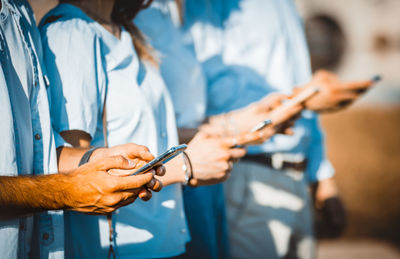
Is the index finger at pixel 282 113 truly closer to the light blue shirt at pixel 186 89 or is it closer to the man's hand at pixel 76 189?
the light blue shirt at pixel 186 89

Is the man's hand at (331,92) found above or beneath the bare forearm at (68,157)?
above

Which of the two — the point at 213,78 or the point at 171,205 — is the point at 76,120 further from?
the point at 213,78

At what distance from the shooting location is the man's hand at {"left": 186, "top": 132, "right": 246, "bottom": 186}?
1.15m

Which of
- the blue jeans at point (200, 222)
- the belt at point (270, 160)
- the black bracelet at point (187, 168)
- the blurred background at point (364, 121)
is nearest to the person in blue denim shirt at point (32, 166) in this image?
the black bracelet at point (187, 168)

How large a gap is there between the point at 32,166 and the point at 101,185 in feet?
0.82

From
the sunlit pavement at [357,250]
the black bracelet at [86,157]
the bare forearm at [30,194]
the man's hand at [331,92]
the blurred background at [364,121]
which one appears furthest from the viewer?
the blurred background at [364,121]

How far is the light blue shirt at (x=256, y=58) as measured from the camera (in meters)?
1.87

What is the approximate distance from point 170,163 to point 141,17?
2.18 feet

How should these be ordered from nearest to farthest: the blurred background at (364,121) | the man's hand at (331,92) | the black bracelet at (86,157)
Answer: the black bracelet at (86,157)
the man's hand at (331,92)
the blurred background at (364,121)

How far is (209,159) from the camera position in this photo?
1.16 m

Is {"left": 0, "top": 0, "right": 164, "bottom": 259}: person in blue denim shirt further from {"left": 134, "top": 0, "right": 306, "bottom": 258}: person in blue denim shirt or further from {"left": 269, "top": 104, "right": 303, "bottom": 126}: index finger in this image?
{"left": 269, "top": 104, "right": 303, "bottom": 126}: index finger

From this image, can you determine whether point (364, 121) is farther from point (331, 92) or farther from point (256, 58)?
point (331, 92)

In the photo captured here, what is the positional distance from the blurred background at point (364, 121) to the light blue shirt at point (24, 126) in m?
0.46

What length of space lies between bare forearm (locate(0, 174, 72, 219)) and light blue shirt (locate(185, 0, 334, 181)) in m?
1.16
